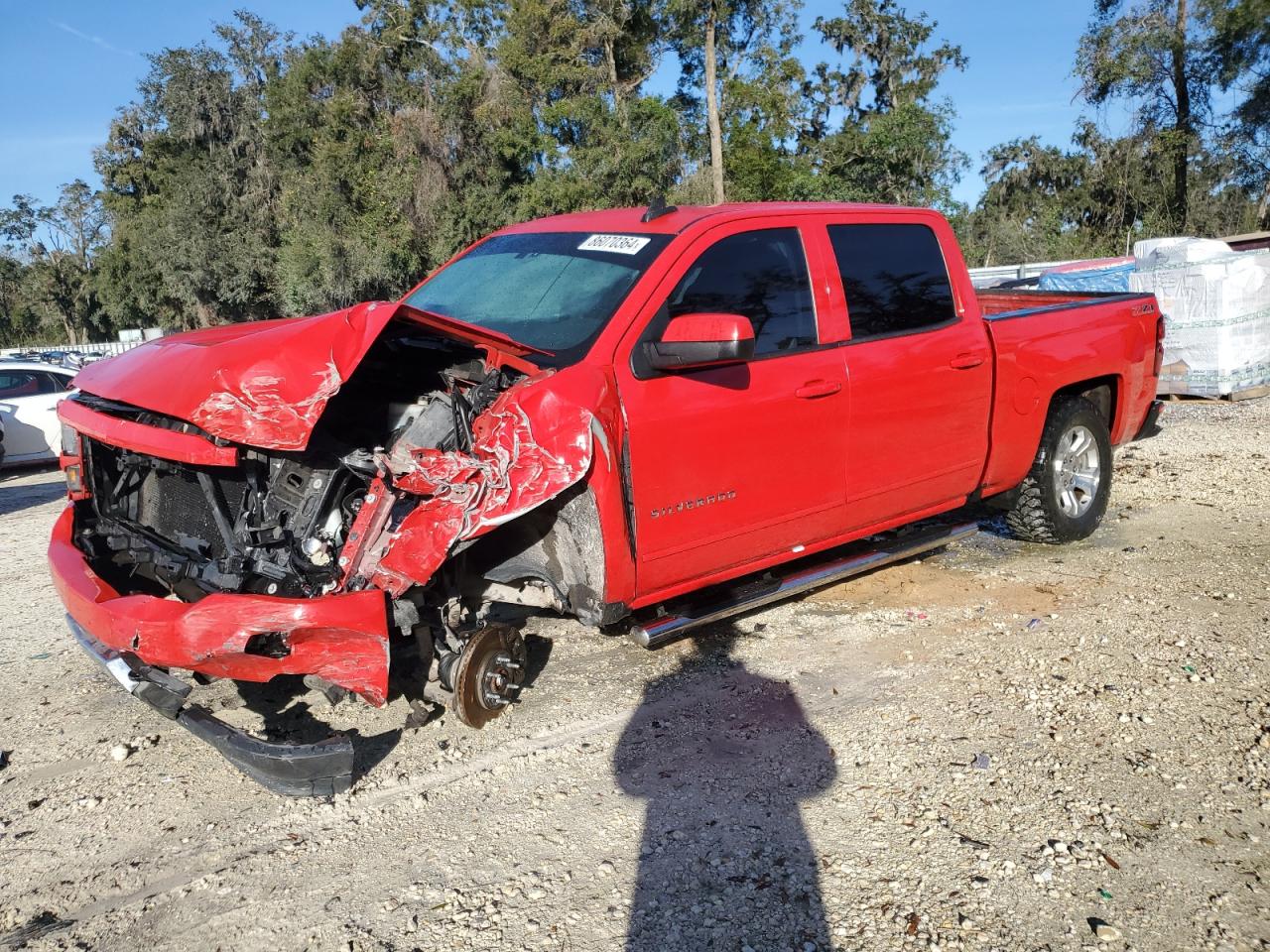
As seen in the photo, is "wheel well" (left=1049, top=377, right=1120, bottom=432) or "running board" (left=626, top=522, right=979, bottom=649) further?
"wheel well" (left=1049, top=377, right=1120, bottom=432)

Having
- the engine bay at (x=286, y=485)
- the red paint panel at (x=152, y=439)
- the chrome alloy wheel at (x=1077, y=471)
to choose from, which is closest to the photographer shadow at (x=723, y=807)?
the engine bay at (x=286, y=485)

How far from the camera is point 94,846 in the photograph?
314 cm

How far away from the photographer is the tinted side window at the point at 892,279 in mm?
4391

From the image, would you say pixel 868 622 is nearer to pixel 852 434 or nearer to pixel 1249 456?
pixel 852 434

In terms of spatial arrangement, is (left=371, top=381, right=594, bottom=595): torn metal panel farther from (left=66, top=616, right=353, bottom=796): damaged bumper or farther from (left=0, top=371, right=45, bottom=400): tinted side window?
(left=0, top=371, right=45, bottom=400): tinted side window

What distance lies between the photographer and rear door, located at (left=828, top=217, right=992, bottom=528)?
14.2 feet

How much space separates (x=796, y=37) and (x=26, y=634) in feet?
121

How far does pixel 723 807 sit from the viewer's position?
3213 millimetres

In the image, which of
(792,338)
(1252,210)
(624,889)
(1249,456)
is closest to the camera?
(624,889)

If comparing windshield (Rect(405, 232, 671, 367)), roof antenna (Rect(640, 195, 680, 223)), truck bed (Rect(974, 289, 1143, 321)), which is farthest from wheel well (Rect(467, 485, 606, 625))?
truck bed (Rect(974, 289, 1143, 321))

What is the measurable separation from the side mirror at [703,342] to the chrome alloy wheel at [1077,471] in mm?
3021

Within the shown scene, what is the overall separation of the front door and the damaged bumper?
1278 mm

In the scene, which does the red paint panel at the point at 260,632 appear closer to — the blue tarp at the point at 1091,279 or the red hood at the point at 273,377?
the red hood at the point at 273,377

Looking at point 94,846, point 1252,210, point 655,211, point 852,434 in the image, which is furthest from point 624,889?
point 1252,210
